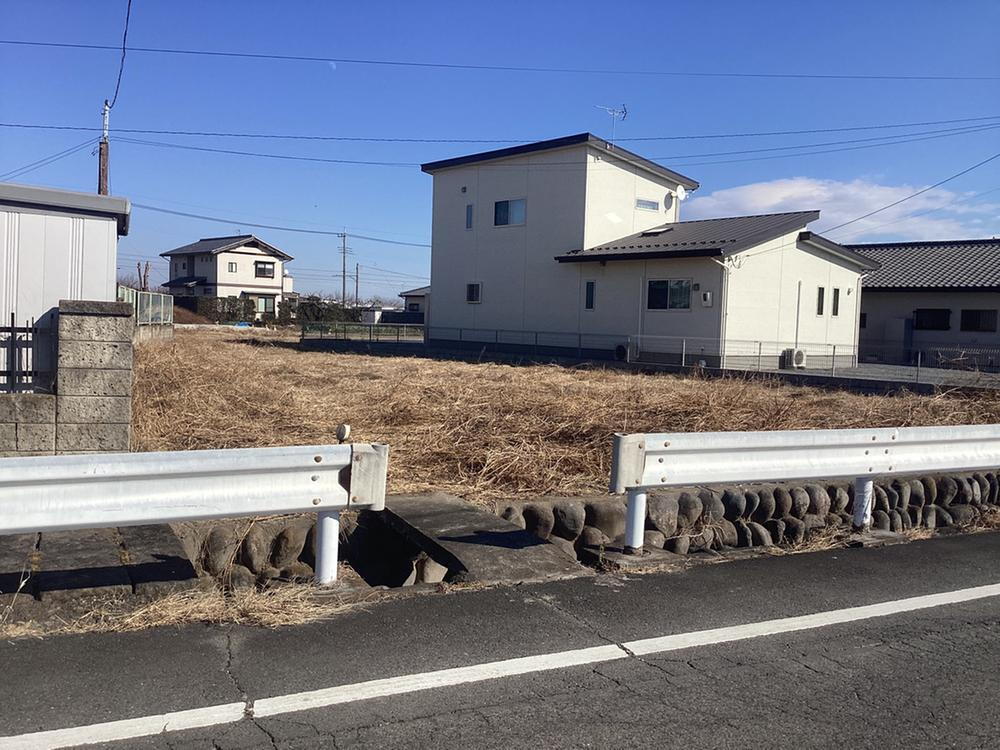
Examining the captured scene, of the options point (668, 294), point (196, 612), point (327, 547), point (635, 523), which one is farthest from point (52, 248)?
point (668, 294)

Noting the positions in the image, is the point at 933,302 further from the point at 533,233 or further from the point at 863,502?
the point at 863,502

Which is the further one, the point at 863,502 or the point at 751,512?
the point at 751,512

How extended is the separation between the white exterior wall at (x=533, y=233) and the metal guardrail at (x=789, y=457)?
862 inches

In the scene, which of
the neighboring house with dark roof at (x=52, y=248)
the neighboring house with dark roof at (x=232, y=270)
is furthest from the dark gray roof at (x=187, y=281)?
the neighboring house with dark roof at (x=52, y=248)

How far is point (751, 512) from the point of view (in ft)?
23.9

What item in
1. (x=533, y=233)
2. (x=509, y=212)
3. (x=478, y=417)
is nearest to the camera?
(x=478, y=417)

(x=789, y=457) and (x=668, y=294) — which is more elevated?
(x=668, y=294)

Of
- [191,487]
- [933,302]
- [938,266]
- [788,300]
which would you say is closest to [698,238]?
[788,300]

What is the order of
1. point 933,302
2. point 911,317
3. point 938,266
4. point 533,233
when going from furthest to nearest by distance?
point 938,266 < point 911,317 < point 933,302 < point 533,233

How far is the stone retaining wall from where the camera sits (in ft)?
21.8

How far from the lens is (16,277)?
845cm

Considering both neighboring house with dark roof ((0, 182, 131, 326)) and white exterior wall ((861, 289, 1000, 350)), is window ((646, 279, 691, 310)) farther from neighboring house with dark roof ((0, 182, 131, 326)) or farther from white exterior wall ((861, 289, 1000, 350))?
neighboring house with dark roof ((0, 182, 131, 326))

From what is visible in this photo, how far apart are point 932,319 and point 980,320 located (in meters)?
1.88

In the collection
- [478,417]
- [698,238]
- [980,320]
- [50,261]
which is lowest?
[478,417]
